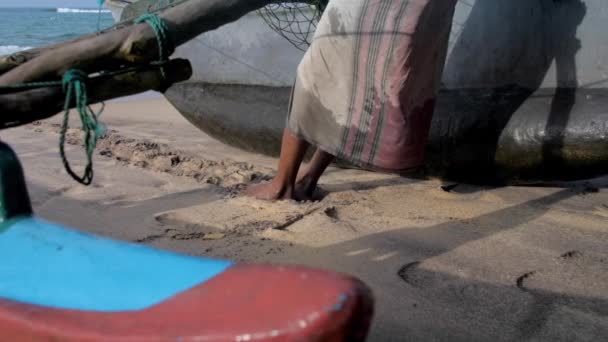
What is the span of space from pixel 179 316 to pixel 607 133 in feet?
7.03

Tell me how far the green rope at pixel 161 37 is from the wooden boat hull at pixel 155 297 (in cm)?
67

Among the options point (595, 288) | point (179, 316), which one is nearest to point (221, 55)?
point (595, 288)

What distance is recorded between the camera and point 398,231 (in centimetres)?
239

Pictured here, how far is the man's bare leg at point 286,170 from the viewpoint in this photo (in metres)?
2.69

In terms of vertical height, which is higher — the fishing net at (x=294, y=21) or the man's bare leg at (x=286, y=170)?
the fishing net at (x=294, y=21)

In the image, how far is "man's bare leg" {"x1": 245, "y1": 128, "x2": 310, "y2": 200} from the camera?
2.69 metres

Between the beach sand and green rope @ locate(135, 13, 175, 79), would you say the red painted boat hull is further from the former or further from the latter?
green rope @ locate(135, 13, 175, 79)

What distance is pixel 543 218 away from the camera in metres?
2.56

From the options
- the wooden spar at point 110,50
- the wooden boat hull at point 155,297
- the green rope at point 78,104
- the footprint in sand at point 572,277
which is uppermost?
the wooden spar at point 110,50

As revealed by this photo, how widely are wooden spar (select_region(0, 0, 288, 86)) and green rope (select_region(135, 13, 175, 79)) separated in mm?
11

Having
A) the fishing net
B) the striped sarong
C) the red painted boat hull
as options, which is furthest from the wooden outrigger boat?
the fishing net

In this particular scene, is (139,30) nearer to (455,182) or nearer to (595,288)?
(595,288)

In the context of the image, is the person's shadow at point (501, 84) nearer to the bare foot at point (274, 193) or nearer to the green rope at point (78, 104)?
the bare foot at point (274, 193)

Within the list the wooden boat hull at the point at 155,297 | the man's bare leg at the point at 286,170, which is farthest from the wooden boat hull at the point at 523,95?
the wooden boat hull at the point at 155,297
